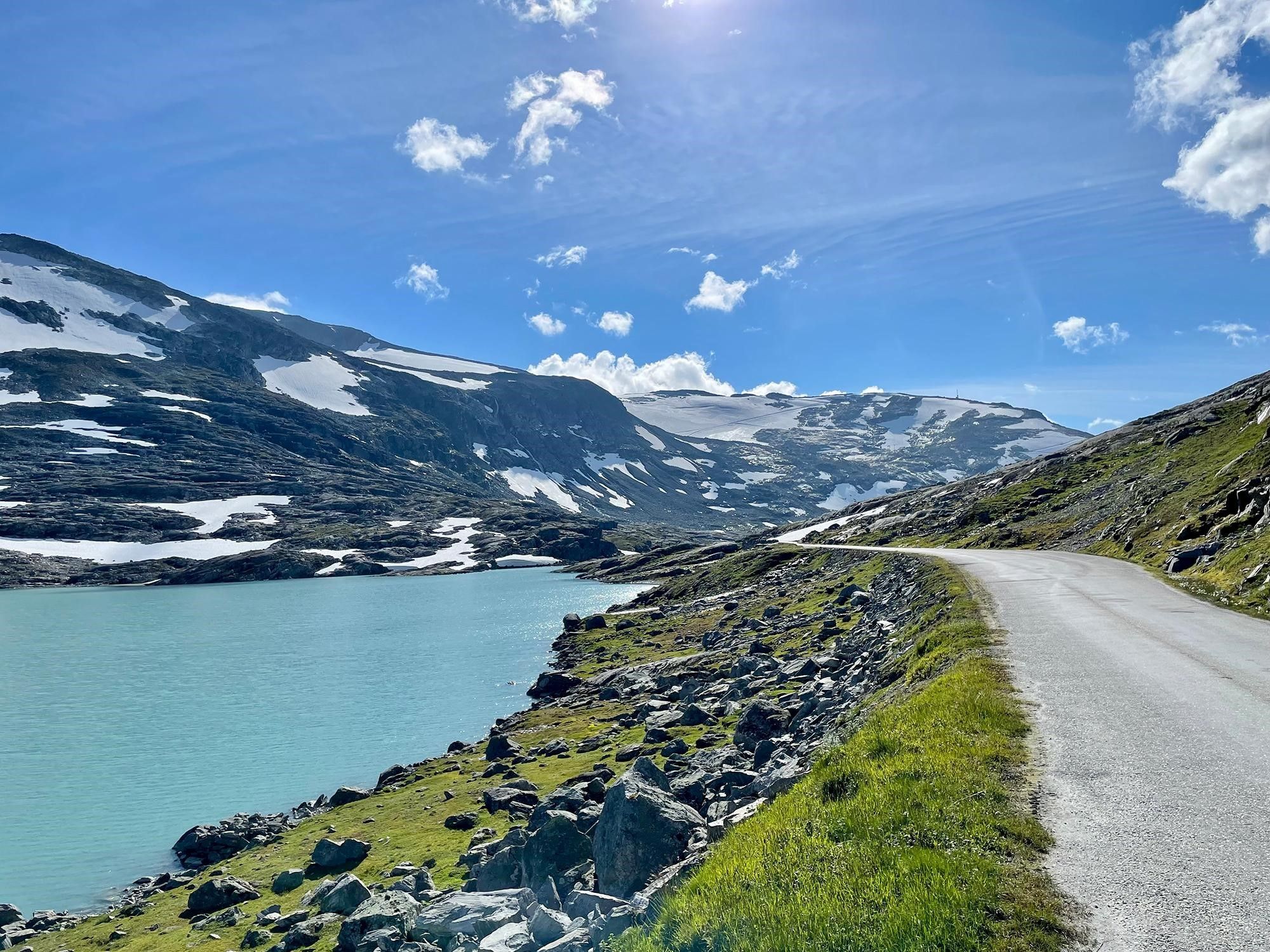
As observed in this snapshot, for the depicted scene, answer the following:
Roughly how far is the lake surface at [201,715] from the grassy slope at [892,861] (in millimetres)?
31077

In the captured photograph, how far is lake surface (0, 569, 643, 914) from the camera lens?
114 ft

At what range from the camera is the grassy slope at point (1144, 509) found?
3469cm

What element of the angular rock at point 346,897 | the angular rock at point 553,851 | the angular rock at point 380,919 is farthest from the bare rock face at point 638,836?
the angular rock at point 346,897

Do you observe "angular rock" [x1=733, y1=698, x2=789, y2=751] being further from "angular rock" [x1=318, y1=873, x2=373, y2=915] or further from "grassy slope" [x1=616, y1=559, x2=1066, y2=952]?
"angular rock" [x1=318, y1=873, x2=373, y2=915]

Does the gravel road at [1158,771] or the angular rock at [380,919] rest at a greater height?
the gravel road at [1158,771]

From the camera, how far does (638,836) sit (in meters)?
14.5

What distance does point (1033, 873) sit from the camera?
8.79 meters

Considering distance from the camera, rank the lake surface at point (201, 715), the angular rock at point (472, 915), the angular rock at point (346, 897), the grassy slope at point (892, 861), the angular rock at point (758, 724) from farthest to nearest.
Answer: the lake surface at point (201, 715) < the angular rock at point (758, 724) < the angular rock at point (346, 897) < the angular rock at point (472, 915) < the grassy slope at point (892, 861)

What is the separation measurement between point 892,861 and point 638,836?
6636 millimetres

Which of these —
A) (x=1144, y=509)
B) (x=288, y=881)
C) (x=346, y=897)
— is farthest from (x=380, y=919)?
(x=1144, y=509)

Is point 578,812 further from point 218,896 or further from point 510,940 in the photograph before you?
point 218,896

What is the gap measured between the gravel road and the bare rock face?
7.04 metres

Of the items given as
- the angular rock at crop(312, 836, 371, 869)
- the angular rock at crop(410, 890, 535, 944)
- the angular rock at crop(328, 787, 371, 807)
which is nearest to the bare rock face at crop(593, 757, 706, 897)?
the angular rock at crop(410, 890, 535, 944)

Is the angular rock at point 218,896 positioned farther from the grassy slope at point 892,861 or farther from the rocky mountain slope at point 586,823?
the grassy slope at point 892,861
